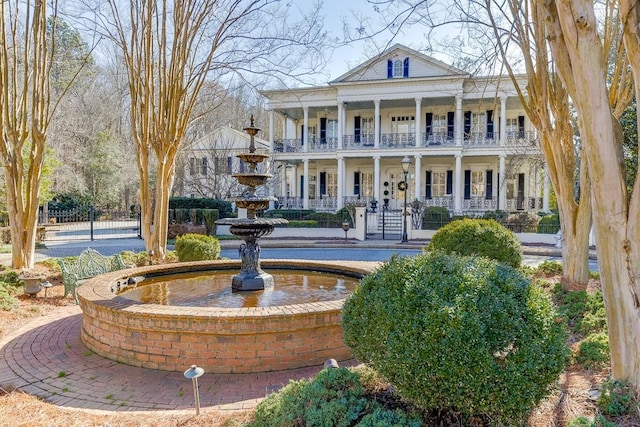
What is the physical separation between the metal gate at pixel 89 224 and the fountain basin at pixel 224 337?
18499mm

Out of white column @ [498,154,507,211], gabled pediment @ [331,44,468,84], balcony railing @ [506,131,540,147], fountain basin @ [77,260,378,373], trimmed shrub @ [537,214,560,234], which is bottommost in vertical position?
fountain basin @ [77,260,378,373]

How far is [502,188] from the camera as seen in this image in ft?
89.7

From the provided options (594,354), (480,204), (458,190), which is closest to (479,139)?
(458,190)

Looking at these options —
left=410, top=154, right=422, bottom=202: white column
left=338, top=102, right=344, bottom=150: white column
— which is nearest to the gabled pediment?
left=338, top=102, right=344, bottom=150: white column

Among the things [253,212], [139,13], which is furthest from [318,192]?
[253,212]

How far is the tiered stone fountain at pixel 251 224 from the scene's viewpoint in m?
6.55

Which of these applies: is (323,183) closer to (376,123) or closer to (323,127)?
(323,127)

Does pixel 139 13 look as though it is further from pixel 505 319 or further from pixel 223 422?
pixel 505 319

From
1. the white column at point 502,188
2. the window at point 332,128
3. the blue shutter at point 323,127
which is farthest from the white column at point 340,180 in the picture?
the white column at point 502,188

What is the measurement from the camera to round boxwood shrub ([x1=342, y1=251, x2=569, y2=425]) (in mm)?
2535

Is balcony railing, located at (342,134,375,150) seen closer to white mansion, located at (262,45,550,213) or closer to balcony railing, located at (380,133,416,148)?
white mansion, located at (262,45,550,213)

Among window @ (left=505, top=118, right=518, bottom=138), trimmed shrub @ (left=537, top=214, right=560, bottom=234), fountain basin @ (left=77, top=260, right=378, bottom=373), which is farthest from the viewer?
window @ (left=505, top=118, right=518, bottom=138)

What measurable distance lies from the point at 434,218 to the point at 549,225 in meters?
5.42

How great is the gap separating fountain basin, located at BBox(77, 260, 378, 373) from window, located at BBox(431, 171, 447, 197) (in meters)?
26.0
